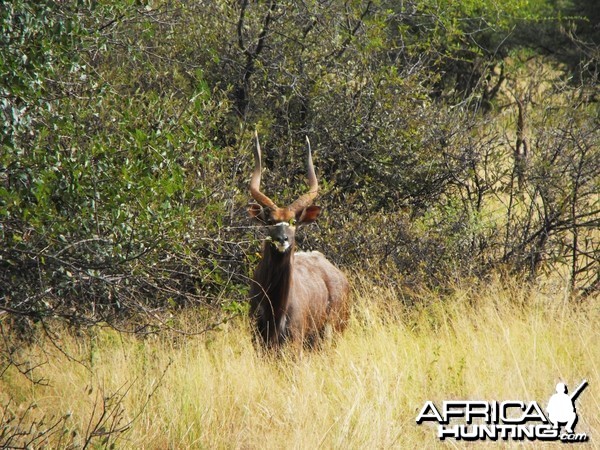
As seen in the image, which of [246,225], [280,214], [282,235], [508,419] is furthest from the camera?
[246,225]

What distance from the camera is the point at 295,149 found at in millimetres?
9680

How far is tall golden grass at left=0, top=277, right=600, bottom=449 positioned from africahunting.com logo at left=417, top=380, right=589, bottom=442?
80 millimetres

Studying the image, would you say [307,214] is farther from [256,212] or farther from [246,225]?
[246,225]

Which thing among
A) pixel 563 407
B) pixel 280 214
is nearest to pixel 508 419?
pixel 563 407

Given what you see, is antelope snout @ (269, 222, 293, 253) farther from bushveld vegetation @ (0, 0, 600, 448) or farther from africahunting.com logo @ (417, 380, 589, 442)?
africahunting.com logo @ (417, 380, 589, 442)

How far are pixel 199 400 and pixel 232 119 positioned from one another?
429 cm

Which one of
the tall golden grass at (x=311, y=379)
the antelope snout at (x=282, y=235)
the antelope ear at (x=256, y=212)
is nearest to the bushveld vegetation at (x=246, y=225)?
the tall golden grass at (x=311, y=379)

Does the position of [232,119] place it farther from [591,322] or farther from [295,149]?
[591,322]

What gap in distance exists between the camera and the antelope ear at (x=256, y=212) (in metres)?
7.22

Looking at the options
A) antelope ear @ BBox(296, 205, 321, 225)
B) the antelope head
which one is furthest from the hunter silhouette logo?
antelope ear @ BBox(296, 205, 321, 225)

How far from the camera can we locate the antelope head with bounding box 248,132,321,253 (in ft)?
23.1

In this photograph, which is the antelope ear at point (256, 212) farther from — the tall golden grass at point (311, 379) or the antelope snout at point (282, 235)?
the tall golden grass at point (311, 379)

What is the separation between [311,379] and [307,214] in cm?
168

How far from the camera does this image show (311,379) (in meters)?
6.31
